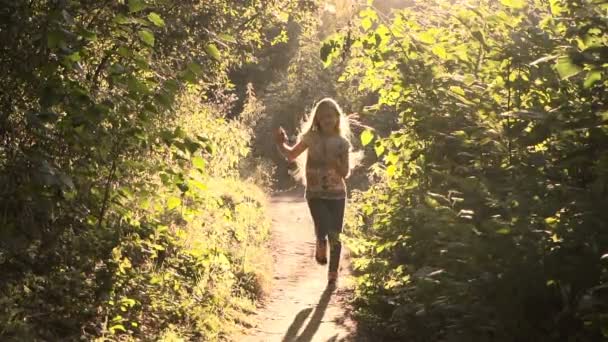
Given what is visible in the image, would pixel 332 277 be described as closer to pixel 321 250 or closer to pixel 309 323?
pixel 321 250

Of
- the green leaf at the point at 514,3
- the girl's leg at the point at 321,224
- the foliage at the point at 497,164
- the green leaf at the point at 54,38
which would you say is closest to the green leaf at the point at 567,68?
the foliage at the point at 497,164

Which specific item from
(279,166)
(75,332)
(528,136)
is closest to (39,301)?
(75,332)

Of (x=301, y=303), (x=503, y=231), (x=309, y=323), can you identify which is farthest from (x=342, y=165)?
(x=503, y=231)

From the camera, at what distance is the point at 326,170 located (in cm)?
720

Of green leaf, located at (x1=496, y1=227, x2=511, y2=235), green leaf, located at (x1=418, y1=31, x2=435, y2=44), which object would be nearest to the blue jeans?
green leaf, located at (x1=418, y1=31, x2=435, y2=44)

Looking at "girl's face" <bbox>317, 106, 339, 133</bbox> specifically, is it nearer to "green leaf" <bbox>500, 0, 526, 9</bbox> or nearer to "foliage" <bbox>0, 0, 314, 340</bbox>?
"foliage" <bbox>0, 0, 314, 340</bbox>

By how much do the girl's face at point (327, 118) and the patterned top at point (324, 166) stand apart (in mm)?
97

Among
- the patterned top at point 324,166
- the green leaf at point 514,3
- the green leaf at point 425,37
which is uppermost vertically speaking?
the green leaf at point 514,3

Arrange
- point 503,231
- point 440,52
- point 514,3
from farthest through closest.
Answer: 1. point 440,52
2. point 514,3
3. point 503,231

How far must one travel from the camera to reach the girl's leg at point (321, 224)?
7207mm

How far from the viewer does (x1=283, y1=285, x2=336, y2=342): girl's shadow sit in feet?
18.0

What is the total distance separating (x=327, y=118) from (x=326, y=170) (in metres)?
0.59

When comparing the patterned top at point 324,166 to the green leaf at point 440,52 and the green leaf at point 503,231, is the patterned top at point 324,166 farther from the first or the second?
the green leaf at point 503,231

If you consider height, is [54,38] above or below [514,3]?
below
